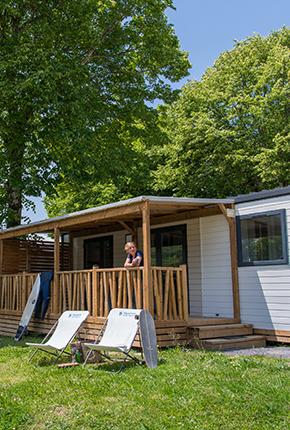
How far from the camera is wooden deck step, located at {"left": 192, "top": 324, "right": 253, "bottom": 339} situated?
865 cm

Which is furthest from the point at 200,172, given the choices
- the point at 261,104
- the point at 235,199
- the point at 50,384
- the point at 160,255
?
the point at 50,384

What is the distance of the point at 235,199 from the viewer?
9703mm

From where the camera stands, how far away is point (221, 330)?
29.3ft

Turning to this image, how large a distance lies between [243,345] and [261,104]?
44.8 ft

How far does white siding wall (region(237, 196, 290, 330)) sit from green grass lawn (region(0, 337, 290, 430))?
6.11ft

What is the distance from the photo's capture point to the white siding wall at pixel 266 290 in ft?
28.9

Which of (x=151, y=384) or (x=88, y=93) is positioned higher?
(x=88, y=93)

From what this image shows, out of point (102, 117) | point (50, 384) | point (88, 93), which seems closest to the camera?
point (50, 384)

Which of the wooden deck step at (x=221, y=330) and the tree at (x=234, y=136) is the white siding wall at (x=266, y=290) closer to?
the wooden deck step at (x=221, y=330)

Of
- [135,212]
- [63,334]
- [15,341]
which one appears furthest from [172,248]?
[63,334]

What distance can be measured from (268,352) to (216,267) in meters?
2.42

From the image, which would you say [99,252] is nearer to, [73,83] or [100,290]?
[100,290]

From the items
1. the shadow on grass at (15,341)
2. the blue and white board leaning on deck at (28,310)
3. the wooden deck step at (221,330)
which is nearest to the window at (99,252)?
the blue and white board leaning on deck at (28,310)

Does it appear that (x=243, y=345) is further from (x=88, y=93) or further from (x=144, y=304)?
(x=88, y=93)
